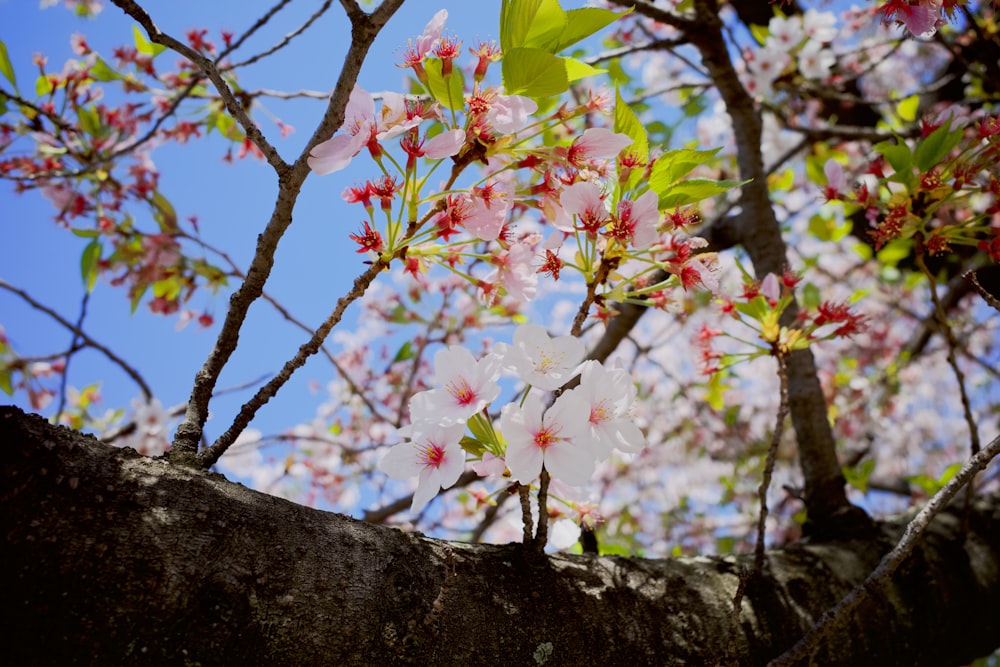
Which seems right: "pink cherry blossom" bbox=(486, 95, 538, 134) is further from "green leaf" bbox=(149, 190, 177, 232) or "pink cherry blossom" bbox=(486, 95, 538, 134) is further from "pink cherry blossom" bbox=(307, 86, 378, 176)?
"green leaf" bbox=(149, 190, 177, 232)

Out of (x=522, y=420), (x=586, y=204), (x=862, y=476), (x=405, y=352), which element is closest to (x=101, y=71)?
(x=405, y=352)

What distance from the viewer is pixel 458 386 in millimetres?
797

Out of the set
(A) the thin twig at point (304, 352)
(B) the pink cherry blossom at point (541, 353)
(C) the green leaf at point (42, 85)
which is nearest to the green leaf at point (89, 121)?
(C) the green leaf at point (42, 85)

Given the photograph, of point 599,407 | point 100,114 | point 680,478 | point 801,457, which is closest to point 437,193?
point 599,407

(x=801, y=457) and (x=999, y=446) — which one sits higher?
(x=801, y=457)

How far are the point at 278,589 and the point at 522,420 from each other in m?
0.30

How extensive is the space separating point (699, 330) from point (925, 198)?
431mm

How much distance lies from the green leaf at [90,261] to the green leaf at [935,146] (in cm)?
211

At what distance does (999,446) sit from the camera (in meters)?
0.86

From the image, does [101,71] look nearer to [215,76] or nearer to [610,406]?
[215,76]

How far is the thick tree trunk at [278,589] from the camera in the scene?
1.86 ft

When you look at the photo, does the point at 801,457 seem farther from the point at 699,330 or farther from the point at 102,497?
the point at 102,497

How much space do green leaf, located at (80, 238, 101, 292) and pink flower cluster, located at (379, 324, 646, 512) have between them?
163 centimetres

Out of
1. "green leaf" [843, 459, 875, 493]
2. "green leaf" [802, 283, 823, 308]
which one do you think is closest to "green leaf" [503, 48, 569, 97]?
"green leaf" [802, 283, 823, 308]
